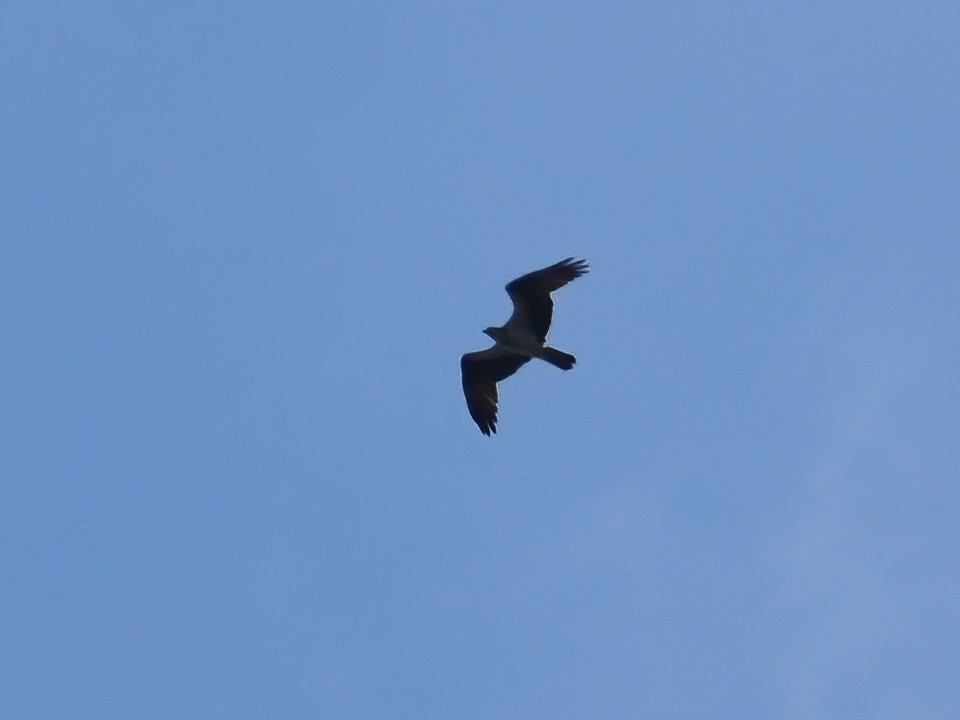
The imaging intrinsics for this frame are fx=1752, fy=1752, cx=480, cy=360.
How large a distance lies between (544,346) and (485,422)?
2176mm

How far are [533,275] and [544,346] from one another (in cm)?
125

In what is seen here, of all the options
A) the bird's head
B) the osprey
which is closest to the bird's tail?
the osprey

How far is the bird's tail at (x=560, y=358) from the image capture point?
2995 cm

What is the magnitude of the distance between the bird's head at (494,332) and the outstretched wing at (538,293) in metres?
0.39

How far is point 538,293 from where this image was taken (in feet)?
99.7

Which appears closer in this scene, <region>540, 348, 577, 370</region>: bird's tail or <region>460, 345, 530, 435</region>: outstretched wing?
<region>540, 348, 577, 370</region>: bird's tail

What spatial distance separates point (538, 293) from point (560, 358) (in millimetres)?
1238

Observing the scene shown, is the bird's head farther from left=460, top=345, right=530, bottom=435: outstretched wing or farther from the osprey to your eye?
left=460, top=345, right=530, bottom=435: outstretched wing

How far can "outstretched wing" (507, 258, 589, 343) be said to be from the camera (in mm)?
30375

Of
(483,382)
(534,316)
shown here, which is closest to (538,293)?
(534,316)

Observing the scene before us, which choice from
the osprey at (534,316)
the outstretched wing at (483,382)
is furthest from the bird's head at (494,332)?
the outstretched wing at (483,382)

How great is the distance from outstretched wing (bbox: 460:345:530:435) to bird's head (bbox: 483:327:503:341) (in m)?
0.64

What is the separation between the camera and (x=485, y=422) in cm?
3166

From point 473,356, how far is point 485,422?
1.23 meters
